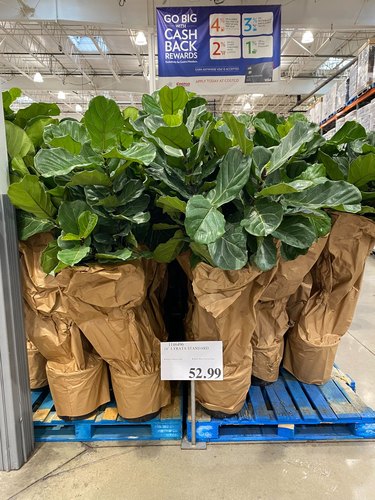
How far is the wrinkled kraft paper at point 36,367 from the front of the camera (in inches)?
67.4

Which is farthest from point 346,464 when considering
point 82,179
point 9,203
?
point 9,203

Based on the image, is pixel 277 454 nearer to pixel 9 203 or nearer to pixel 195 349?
pixel 195 349

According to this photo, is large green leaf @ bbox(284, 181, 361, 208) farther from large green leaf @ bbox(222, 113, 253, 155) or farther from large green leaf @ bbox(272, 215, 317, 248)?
large green leaf @ bbox(222, 113, 253, 155)

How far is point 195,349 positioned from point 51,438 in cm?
76

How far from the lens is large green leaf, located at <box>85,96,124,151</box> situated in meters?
1.15

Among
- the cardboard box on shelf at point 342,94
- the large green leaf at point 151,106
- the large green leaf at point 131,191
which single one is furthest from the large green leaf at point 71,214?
the cardboard box on shelf at point 342,94

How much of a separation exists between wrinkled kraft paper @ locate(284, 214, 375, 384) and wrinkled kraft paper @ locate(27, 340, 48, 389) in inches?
48.0

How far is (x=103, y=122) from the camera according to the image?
1.17 metres

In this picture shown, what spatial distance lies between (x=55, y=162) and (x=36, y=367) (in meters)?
1.10

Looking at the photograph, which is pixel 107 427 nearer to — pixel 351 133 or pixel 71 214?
pixel 71 214

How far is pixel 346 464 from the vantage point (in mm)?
1416

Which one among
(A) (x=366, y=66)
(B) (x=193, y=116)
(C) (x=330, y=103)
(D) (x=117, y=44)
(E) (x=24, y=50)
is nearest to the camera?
(B) (x=193, y=116)

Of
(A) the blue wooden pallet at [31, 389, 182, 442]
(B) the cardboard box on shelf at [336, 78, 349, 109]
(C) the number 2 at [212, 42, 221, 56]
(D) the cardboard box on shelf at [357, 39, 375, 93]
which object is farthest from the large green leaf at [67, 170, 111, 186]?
(B) the cardboard box on shelf at [336, 78, 349, 109]

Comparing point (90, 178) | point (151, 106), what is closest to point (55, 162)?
point (90, 178)
